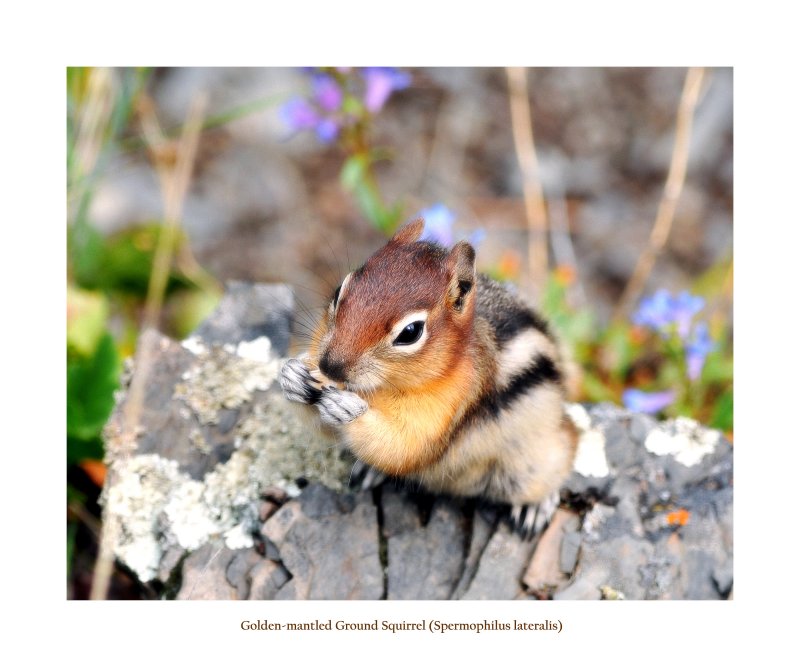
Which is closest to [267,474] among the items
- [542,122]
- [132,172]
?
[132,172]

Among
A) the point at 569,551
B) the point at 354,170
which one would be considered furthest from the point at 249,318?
the point at 569,551

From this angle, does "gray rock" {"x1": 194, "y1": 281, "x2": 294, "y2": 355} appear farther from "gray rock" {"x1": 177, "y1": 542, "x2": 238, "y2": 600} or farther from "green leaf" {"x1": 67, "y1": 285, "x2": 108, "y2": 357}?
"gray rock" {"x1": 177, "y1": 542, "x2": 238, "y2": 600}

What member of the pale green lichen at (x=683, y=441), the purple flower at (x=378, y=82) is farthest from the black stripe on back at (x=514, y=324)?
the purple flower at (x=378, y=82)

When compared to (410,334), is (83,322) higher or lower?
higher

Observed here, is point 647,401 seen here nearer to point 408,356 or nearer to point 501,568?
point 501,568

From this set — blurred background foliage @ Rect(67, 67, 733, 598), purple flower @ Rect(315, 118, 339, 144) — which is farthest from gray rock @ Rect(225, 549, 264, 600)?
purple flower @ Rect(315, 118, 339, 144)
